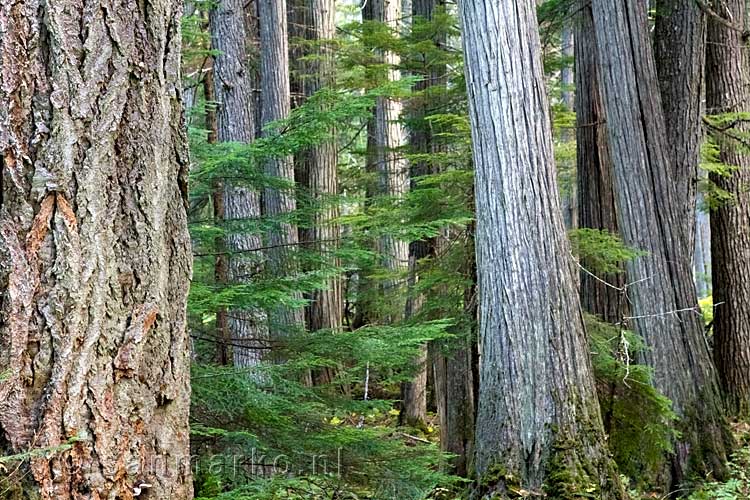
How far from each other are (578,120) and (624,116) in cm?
163

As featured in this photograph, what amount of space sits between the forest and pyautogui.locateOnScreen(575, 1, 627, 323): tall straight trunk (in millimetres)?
38

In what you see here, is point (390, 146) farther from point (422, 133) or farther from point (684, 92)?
point (684, 92)

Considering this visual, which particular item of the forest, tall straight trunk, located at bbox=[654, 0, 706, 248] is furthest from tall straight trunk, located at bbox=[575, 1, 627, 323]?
tall straight trunk, located at bbox=[654, 0, 706, 248]

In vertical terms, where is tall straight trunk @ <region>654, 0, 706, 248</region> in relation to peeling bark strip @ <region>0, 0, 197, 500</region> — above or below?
above

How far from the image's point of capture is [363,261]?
495 cm

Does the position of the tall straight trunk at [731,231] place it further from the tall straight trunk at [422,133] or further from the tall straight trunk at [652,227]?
the tall straight trunk at [422,133]

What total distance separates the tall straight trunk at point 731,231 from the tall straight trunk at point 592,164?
2.19m

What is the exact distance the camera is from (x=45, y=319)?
1.78 m

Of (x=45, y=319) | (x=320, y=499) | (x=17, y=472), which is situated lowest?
(x=320, y=499)

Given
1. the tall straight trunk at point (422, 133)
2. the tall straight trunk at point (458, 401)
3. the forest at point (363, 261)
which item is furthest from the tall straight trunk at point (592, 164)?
the tall straight trunk at point (458, 401)

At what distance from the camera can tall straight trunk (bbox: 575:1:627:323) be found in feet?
32.1

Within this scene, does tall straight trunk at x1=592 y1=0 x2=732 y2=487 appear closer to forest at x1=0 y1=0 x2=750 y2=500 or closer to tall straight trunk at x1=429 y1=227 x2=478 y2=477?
forest at x1=0 y1=0 x2=750 y2=500

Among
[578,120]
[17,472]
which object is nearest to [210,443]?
[17,472]

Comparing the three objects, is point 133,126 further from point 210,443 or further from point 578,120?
point 578,120
